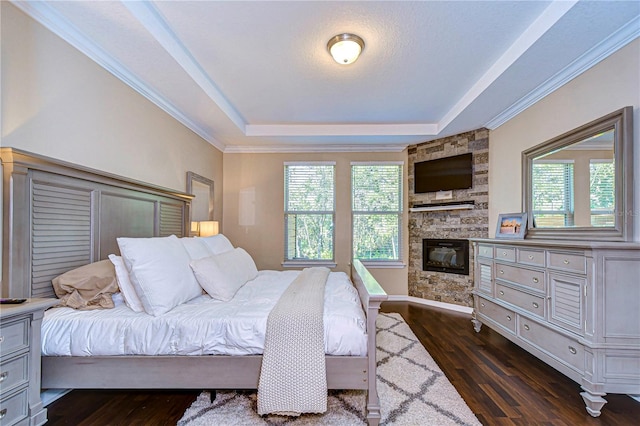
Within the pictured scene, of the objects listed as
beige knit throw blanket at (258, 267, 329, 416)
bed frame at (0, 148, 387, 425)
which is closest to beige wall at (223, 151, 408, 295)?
bed frame at (0, 148, 387, 425)

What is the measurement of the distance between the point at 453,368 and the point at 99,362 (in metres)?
Result: 2.55

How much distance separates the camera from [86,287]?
1.80 meters

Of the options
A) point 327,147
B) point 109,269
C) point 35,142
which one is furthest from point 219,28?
point 327,147

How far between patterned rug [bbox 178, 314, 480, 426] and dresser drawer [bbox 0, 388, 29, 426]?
0.75m

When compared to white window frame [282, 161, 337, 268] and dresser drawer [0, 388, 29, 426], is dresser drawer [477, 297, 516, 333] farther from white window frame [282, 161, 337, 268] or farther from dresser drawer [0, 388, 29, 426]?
dresser drawer [0, 388, 29, 426]

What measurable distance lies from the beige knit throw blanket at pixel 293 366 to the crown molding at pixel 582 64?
9.40ft

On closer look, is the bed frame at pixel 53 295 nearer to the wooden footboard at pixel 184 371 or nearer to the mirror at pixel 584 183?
the wooden footboard at pixel 184 371

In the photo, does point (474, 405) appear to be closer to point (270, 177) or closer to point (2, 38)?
point (2, 38)

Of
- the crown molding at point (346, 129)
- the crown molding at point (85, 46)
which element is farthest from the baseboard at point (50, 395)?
the crown molding at point (346, 129)

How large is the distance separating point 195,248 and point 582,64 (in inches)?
144

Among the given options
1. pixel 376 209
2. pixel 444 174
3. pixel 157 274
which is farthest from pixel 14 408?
pixel 444 174

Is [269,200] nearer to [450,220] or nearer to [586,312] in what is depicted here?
[450,220]

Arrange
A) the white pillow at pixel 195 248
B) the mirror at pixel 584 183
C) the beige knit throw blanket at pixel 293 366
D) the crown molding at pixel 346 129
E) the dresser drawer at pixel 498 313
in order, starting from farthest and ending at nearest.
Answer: the crown molding at pixel 346 129, the dresser drawer at pixel 498 313, the white pillow at pixel 195 248, the mirror at pixel 584 183, the beige knit throw blanket at pixel 293 366

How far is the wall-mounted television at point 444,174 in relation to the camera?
13.0 feet
